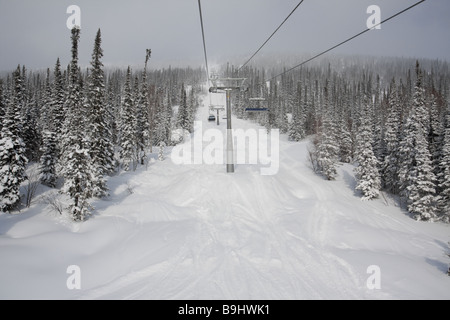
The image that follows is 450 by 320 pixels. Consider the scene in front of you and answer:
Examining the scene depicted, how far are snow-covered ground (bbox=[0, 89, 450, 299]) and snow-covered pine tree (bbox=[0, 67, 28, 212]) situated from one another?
4824 millimetres

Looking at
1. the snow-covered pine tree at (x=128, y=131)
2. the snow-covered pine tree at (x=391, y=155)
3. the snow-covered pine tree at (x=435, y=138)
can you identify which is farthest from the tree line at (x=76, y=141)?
the snow-covered pine tree at (x=435, y=138)

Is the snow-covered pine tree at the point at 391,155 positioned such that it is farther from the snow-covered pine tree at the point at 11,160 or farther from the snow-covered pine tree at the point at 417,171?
the snow-covered pine tree at the point at 11,160

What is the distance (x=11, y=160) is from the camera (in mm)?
18375

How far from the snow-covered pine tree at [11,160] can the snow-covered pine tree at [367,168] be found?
30054 mm

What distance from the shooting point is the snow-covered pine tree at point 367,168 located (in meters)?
22.3

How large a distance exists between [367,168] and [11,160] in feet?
107

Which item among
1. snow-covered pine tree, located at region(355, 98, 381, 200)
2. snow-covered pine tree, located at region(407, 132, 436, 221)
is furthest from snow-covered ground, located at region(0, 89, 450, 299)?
snow-covered pine tree, located at region(407, 132, 436, 221)

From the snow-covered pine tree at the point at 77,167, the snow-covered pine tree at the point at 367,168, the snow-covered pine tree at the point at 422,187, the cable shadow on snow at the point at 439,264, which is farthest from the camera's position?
the snow-covered pine tree at the point at 367,168

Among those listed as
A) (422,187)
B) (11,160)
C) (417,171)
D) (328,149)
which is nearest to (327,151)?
(328,149)

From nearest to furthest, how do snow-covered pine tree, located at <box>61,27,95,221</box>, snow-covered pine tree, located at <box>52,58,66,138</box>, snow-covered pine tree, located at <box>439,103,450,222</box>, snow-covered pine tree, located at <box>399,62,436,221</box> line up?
snow-covered pine tree, located at <box>61,27,95,221</box>
snow-covered pine tree, located at <box>439,103,450,222</box>
snow-covered pine tree, located at <box>399,62,436,221</box>
snow-covered pine tree, located at <box>52,58,66,138</box>

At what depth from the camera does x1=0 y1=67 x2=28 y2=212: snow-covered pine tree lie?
16641mm

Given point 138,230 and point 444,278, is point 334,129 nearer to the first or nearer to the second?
point 444,278

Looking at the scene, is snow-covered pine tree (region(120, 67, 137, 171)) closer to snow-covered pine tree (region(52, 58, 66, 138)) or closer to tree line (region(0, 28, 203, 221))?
tree line (region(0, 28, 203, 221))
